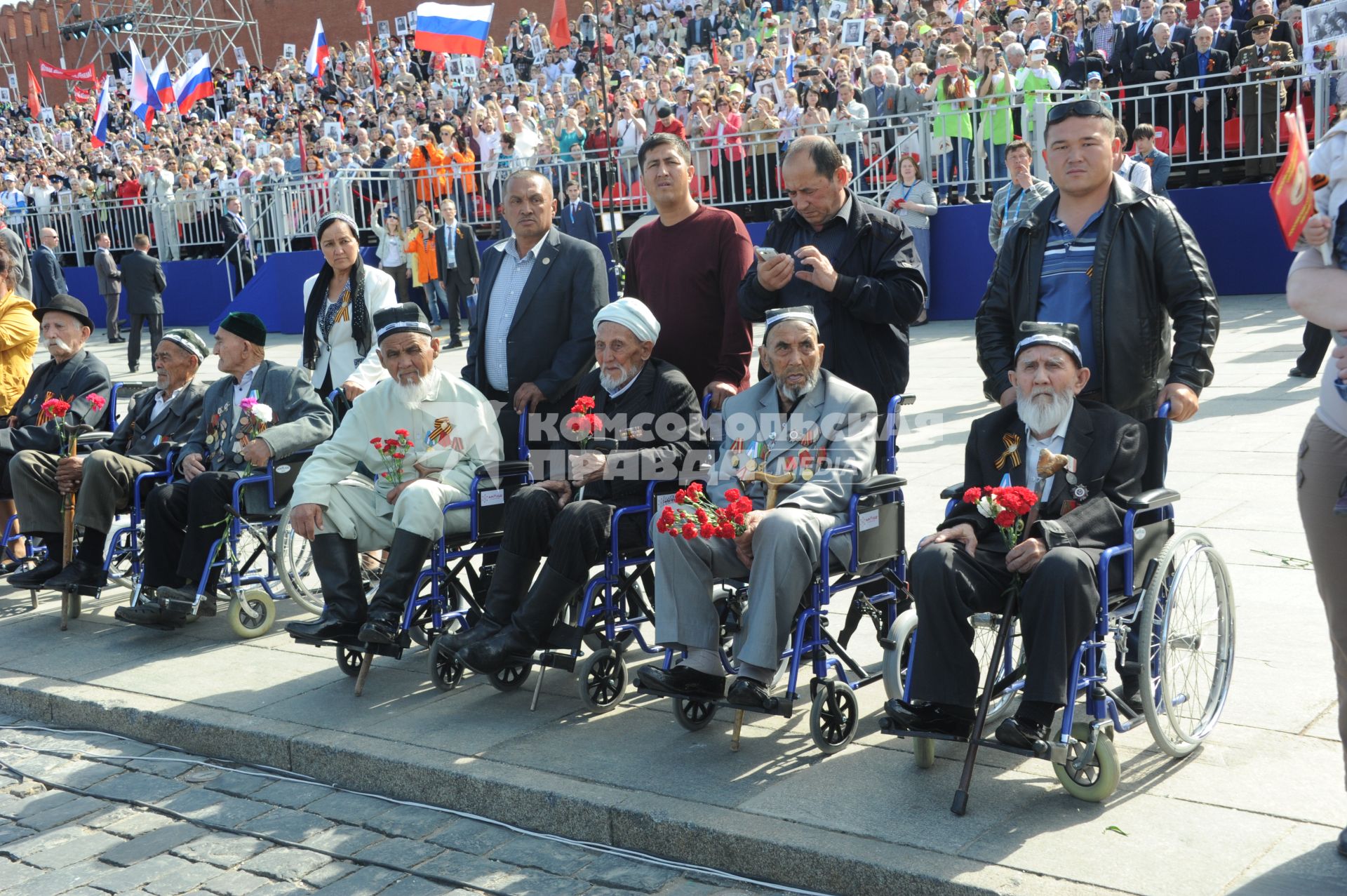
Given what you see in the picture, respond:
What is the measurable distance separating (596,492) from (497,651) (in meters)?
0.73

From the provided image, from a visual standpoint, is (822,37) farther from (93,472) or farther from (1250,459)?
(93,472)

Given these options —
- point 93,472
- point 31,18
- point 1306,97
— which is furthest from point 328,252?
point 31,18

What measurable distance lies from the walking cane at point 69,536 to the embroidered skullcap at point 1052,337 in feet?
15.6

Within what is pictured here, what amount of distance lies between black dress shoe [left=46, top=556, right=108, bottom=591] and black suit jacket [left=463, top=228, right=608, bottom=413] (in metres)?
2.34

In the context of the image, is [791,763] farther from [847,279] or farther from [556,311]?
[556,311]

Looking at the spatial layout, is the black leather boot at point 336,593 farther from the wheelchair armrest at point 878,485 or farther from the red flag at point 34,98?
the red flag at point 34,98

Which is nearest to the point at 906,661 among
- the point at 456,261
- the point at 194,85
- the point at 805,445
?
the point at 805,445

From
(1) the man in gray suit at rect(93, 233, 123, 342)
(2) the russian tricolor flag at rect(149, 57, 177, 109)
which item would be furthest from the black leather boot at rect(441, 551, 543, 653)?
(2) the russian tricolor flag at rect(149, 57, 177, 109)

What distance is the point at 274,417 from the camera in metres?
6.50

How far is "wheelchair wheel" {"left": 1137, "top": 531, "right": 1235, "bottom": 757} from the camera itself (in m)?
3.85

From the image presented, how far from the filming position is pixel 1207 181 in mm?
14789

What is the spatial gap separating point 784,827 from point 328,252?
4.17 m

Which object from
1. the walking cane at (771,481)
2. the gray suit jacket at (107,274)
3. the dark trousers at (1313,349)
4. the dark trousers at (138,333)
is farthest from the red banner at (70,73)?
the walking cane at (771,481)

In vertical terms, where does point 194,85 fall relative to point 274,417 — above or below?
above
